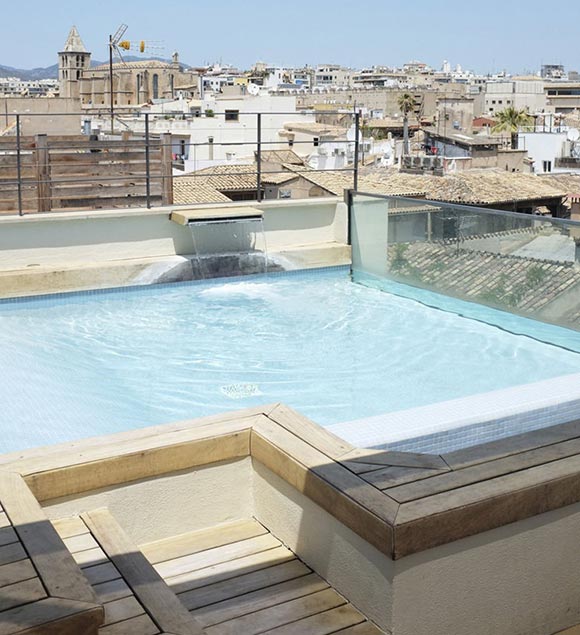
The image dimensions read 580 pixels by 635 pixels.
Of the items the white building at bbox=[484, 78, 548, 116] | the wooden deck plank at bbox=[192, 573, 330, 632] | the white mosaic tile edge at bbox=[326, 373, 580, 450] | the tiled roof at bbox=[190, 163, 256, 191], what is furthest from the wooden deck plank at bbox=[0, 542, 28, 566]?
the white building at bbox=[484, 78, 548, 116]

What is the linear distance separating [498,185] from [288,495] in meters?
23.0

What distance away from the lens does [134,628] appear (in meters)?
2.09

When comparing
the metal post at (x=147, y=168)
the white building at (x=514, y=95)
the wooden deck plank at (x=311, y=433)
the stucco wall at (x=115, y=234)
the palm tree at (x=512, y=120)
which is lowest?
the wooden deck plank at (x=311, y=433)

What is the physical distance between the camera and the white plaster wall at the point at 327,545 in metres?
2.39

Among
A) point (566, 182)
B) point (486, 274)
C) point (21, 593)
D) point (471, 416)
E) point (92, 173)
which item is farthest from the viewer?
point (566, 182)

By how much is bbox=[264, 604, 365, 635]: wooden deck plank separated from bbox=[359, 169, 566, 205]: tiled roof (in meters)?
19.0

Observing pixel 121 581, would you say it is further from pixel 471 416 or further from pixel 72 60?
pixel 72 60

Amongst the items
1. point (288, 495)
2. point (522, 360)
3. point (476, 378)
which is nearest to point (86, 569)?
point (288, 495)

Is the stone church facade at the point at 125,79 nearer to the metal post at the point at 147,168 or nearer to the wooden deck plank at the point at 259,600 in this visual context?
the metal post at the point at 147,168

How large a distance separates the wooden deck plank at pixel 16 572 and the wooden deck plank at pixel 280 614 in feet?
1.87

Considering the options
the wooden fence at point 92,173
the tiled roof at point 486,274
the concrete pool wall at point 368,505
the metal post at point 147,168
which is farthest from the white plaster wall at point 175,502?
the wooden fence at point 92,173

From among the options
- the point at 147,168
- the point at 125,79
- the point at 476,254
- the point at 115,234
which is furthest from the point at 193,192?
the point at 125,79

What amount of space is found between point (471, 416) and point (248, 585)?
42.1 inches

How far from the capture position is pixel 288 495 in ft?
9.34
